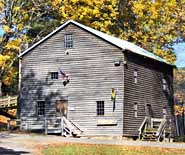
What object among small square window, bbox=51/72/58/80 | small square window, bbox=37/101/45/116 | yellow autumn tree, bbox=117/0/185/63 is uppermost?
yellow autumn tree, bbox=117/0/185/63

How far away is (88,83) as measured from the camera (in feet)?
125

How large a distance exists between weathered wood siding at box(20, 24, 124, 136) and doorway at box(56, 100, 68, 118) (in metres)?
0.33

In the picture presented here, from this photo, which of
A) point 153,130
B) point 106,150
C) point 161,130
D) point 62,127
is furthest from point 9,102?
point 106,150

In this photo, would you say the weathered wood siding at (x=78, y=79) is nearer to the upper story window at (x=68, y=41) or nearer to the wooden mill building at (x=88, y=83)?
the wooden mill building at (x=88, y=83)

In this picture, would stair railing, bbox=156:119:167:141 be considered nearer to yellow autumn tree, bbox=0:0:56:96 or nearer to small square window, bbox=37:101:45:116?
small square window, bbox=37:101:45:116

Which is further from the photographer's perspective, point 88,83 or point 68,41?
point 68,41

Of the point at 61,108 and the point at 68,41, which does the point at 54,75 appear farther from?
the point at 68,41

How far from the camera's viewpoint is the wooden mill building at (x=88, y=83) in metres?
37.1

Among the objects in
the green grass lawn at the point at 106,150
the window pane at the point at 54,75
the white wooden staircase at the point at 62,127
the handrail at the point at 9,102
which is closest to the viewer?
the green grass lawn at the point at 106,150

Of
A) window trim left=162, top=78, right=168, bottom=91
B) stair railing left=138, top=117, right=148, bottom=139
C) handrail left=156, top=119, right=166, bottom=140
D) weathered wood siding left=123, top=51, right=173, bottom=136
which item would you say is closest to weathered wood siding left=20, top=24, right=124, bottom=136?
weathered wood siding left=123, top=51, right=173, bottom=136

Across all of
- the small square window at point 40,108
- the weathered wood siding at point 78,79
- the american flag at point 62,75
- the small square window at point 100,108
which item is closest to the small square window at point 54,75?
the weathered wood siding at point 78,79

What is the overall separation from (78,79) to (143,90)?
5.63m

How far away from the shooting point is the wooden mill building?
3706cm

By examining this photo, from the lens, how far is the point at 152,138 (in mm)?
37812
